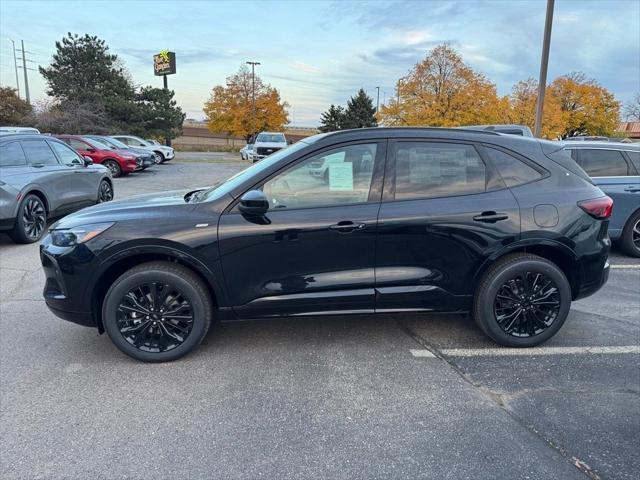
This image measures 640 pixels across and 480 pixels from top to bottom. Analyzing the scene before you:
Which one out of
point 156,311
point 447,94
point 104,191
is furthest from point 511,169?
point 447,94

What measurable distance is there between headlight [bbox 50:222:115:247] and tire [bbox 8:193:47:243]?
4347 mm

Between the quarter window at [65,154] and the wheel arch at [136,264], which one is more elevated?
the quarter window at [65,154]

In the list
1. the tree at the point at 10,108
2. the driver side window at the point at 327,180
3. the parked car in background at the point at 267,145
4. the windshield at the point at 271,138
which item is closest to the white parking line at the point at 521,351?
the driver side window at the point at 327,180

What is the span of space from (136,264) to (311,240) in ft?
4.45

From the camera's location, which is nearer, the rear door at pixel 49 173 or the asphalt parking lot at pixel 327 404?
the asphalt parking lot at pixel 327 404

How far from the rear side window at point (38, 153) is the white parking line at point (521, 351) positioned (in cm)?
723

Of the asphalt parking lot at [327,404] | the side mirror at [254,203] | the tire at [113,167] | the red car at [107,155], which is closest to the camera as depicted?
the asphalt parking lot at [327,404]

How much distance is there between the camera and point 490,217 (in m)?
3.59

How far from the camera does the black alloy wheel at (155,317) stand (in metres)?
3.45

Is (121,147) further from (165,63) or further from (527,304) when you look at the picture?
(165,63)

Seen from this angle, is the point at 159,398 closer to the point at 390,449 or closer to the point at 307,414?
the point at 307,414

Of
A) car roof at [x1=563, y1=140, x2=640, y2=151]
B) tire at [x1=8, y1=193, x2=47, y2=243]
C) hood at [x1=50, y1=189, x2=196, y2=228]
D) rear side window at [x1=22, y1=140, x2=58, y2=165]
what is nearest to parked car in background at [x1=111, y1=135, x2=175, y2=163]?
rear side window at [x1=22, y1=140, x2=58, y2=165]

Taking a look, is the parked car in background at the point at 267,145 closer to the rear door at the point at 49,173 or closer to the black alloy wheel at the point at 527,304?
the rear door at the point at 49,173

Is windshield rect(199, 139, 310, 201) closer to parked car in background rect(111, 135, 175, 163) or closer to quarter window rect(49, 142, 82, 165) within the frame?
quarter window rect(49, 142, 82, 165)
